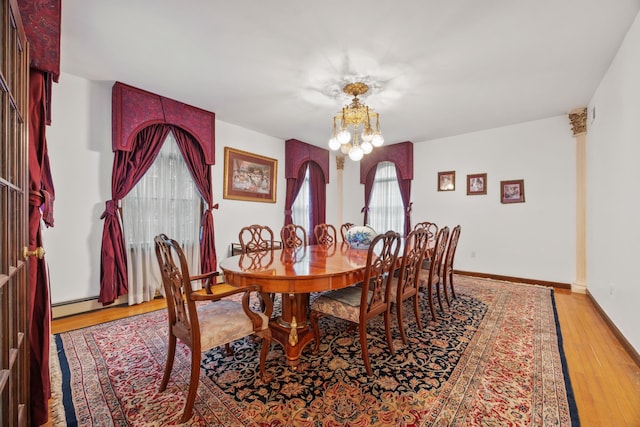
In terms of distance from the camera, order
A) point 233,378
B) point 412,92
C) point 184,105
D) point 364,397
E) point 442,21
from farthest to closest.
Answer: point 184,105, point 412,92, point 442,21, point 233,378, point 364,397

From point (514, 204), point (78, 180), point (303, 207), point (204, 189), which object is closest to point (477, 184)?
point (514, 204)

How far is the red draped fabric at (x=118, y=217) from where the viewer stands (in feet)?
9.53

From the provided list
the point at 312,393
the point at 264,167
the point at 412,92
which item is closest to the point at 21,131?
the point at 312,393

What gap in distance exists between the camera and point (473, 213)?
15.2 feet

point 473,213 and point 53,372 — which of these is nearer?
point 53,372

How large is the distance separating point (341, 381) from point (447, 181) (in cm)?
422

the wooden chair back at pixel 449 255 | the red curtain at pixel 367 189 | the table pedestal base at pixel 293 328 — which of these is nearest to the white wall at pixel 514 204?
the red curtain at pixel 367 189

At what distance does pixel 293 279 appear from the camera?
5.39 feet

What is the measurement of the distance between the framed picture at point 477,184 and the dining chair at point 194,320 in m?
4.26

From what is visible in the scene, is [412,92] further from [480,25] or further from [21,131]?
[21,131]

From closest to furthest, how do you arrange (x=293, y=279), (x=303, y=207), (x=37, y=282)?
(x=37, y=282), (x=293, y=279), (x=303, y=207)

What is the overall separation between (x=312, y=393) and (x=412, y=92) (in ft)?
10.2

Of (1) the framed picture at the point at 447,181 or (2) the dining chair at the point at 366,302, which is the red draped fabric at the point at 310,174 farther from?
(2) the dining chair at the point at 366,302

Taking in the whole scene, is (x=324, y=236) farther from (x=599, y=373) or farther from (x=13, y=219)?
(x=13, y=219)
